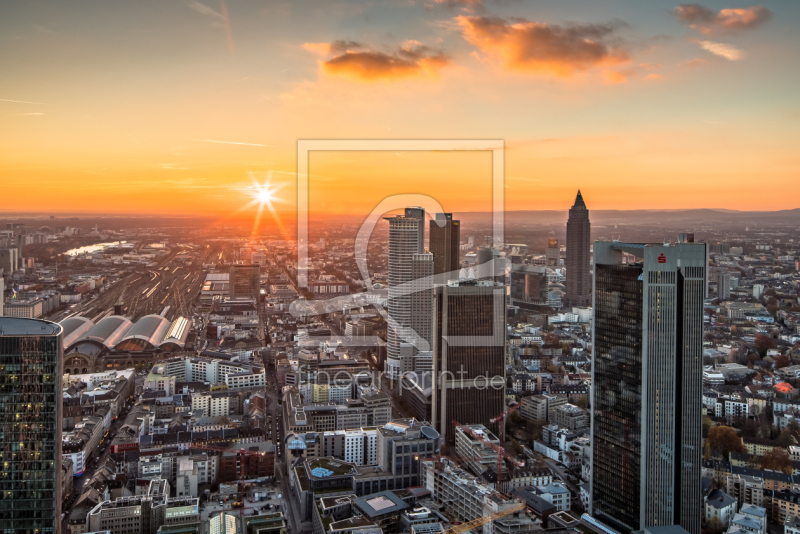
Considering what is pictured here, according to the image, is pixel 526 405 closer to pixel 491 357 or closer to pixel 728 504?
pixel 491 357

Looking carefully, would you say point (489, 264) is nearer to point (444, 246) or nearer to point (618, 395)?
point (444, 246)

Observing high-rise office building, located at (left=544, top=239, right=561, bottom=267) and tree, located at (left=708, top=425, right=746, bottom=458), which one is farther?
high-rise office building, located at (left=544, top=239, right=561, bottom=267)

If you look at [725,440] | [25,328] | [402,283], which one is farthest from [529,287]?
[25,328]

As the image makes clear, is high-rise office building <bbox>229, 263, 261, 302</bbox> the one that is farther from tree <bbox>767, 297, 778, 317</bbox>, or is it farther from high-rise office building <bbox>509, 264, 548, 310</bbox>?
tree <bbox>767, 297, 778, 317</bbox>

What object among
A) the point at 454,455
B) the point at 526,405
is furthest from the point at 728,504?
the point at 526,405

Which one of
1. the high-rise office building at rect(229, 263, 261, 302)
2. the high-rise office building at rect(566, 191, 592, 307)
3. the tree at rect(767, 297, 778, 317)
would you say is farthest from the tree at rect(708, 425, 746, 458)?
the high-rise office building at rect(229, 263, 261, 302)
